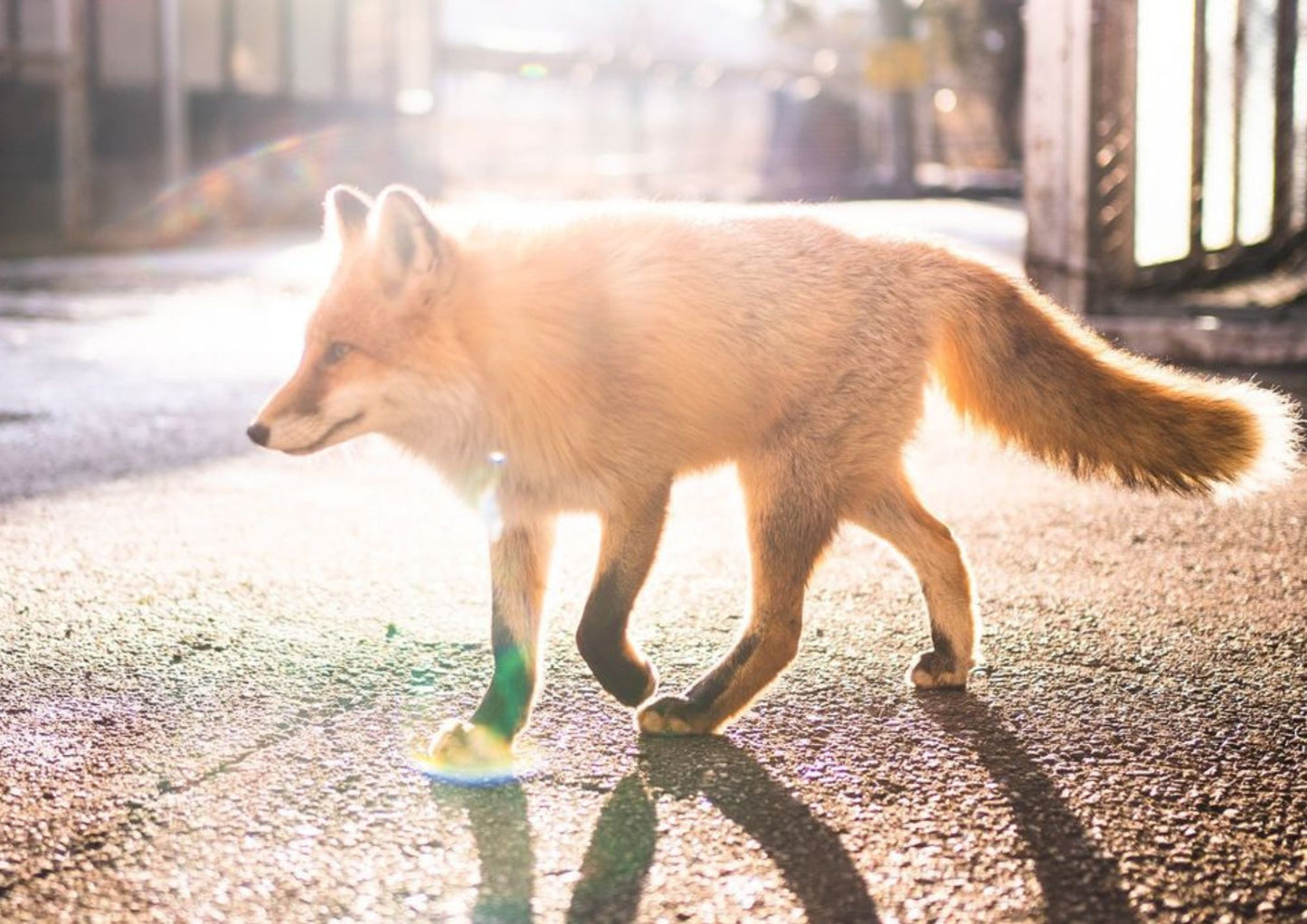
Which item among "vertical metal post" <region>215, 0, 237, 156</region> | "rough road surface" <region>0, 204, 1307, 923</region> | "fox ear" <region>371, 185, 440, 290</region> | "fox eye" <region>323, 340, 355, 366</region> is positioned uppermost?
"vertical metal post" <region>215, 0, 237, 156</region>

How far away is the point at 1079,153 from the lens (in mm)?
8438

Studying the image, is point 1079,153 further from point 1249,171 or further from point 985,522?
point 985,522

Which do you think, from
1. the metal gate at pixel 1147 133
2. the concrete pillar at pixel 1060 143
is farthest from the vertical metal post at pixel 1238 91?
the concrete pillar at pixel 1060 143

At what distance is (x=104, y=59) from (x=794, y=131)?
1454cm

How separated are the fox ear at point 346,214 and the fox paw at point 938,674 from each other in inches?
64.5

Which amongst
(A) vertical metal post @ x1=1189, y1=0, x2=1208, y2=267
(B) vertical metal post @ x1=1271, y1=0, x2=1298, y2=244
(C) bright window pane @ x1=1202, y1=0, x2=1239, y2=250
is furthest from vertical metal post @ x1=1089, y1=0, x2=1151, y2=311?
(B) vertical metal post @ x1=1271, y1=0, x2=1298, y2=244

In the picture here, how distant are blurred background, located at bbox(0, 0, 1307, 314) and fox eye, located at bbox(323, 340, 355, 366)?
1686 mm

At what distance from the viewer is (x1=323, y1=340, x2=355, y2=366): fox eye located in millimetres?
2921

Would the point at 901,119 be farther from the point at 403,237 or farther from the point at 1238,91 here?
the point at 403,237

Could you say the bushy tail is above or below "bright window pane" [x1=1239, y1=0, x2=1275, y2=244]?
below

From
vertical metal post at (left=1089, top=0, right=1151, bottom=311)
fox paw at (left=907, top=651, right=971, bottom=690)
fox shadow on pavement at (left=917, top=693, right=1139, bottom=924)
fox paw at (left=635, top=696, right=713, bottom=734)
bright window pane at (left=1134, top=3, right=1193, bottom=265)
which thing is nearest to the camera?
fox shadow on pavement at (left=917, top=693, right=1139, bottom=924)

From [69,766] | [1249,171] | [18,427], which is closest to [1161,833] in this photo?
[69,766]

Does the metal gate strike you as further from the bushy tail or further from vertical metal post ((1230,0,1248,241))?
the bushy tail

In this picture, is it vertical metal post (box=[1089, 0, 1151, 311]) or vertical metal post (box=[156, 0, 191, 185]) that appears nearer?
vertical metal post (box=[1089, 0, 1151, 311])
